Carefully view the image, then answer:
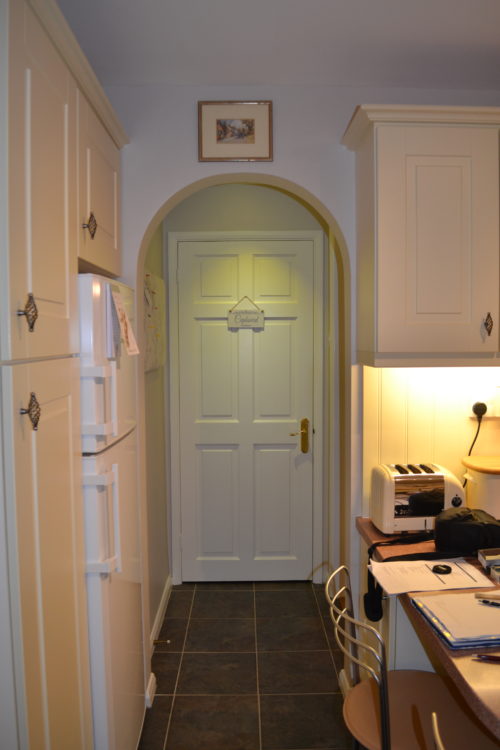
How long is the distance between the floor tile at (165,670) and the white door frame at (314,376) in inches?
32.2

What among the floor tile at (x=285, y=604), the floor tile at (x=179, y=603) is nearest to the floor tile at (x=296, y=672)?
the floor tile at (x=285, y=604)

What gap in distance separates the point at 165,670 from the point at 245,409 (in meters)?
1.52

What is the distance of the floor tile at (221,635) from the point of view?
290 centimetres

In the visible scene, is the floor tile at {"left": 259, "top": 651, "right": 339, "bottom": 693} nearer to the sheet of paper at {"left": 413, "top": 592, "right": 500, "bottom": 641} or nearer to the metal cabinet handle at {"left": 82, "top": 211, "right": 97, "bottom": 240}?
the sheet of paper at {"left": 413, "top": 592, "right": 500, "bottom": 641}

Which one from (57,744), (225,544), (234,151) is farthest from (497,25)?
(225,544)

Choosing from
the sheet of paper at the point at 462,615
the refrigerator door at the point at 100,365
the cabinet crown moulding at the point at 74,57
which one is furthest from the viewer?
the refrigerator door at the point at 100,365

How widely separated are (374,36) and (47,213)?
4.27 ft

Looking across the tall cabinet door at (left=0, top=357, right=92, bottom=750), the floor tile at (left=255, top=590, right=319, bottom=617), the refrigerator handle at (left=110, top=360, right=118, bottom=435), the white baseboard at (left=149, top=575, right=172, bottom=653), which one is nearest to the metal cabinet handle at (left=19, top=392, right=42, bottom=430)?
the tall cabinet door at (left=0, top=357, right=92, bottom=750)

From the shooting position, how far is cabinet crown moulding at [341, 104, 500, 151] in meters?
1.94

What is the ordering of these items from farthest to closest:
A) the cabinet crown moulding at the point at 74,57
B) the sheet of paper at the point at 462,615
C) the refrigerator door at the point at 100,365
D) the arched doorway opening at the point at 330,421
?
the arched doorway opening at the point at 330,421 < the refrigerator door at the point at 100,365 < the sheet of paper at the point at 462,615 < the cabinet crown moulding at the point at 74,57

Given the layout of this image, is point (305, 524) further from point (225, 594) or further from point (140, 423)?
point (140, 423)

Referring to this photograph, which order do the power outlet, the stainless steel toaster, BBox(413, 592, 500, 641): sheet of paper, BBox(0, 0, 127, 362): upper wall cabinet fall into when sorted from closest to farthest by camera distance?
BBox(0, 0, 127, 362): upper wall cabinet, BBox(413, 592, 500, 641): sheet of paper, the stainless steel toaster, the power outlet

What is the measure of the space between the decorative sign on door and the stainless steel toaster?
1.63 metres

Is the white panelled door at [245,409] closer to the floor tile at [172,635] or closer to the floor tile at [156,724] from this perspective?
the floor tile at [172,635]
